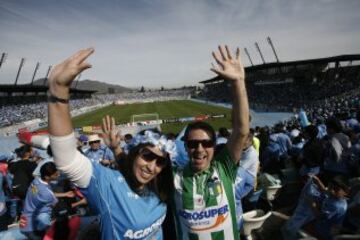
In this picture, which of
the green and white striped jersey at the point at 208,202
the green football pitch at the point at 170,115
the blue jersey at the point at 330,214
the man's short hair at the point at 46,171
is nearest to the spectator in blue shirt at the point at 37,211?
the man's short hair at the point at 46,171

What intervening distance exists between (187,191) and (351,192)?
454 cm

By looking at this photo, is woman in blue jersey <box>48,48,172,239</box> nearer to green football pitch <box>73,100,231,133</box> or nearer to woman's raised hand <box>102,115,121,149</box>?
woman's raised hand <box>102,115,121,149</box>

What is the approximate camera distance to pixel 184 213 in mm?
2574

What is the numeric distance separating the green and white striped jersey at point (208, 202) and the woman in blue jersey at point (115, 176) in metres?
0.17

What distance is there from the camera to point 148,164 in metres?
2.51

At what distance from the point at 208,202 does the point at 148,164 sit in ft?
2.06

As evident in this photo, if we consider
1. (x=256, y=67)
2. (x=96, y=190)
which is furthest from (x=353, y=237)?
(x=256, y=67)

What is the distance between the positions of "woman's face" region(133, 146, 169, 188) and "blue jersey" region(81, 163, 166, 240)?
135 millimetres

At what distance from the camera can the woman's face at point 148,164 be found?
2479 mm

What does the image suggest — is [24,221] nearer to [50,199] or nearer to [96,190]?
[50,199]

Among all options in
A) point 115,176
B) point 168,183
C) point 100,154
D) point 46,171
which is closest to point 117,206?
point 115,176

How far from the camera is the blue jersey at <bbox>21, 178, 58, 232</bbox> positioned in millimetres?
5016

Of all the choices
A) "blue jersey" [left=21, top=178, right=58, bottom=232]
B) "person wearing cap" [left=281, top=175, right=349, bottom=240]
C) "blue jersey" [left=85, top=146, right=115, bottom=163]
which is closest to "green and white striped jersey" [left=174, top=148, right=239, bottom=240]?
"person wearing cap" [left=281, top=175, right=349, bottom=240]

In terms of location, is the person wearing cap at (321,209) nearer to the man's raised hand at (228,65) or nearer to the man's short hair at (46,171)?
the man's raised hand at (228,65)
